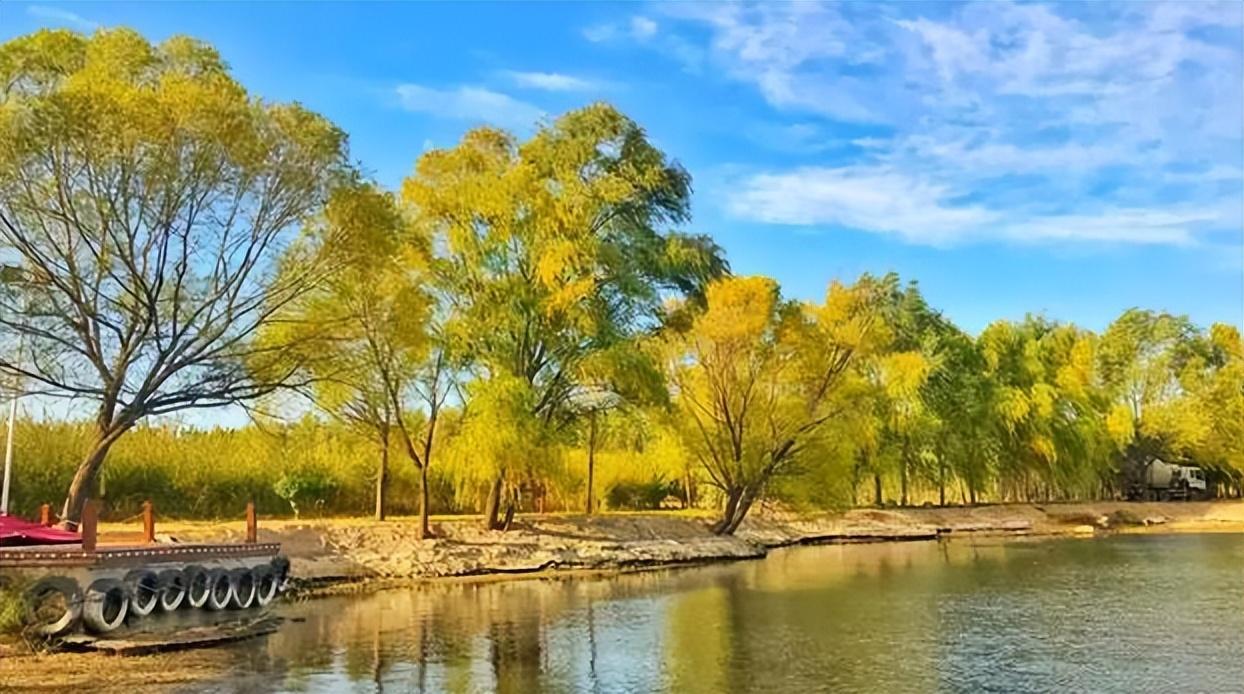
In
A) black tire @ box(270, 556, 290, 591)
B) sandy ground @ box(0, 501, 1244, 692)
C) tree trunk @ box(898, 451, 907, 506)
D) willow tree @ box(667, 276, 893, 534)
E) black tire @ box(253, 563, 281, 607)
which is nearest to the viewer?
sandy ground @ box(0, 501, 1244, 692)

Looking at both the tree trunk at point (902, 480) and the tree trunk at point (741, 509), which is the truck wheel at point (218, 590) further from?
the tree trunk at point (902, 480)

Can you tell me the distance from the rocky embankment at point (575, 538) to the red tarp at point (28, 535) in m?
5.65

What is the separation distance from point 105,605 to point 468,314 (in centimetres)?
1584

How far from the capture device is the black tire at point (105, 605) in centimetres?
1781

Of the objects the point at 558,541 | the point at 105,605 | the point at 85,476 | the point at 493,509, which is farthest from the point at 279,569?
the point at 558,541

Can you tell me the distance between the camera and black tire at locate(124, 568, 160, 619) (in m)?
18.5

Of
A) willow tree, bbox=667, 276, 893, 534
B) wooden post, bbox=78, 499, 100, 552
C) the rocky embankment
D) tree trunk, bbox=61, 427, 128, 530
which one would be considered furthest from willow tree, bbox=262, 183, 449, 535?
willow tree, bbox=667, 276, 893, 534

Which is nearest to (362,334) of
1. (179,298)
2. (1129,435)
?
(179,298)

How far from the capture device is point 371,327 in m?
29.0

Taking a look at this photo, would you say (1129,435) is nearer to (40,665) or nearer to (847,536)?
(847,536)

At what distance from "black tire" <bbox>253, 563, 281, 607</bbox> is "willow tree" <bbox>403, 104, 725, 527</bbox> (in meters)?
9.83

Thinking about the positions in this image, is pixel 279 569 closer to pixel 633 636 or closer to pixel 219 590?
pixel 219 590

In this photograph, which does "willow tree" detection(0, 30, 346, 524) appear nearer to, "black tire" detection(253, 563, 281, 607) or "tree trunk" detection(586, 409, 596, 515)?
"black tire" detection(253, 563, 281, 607)

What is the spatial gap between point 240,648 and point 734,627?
830 centimetres
